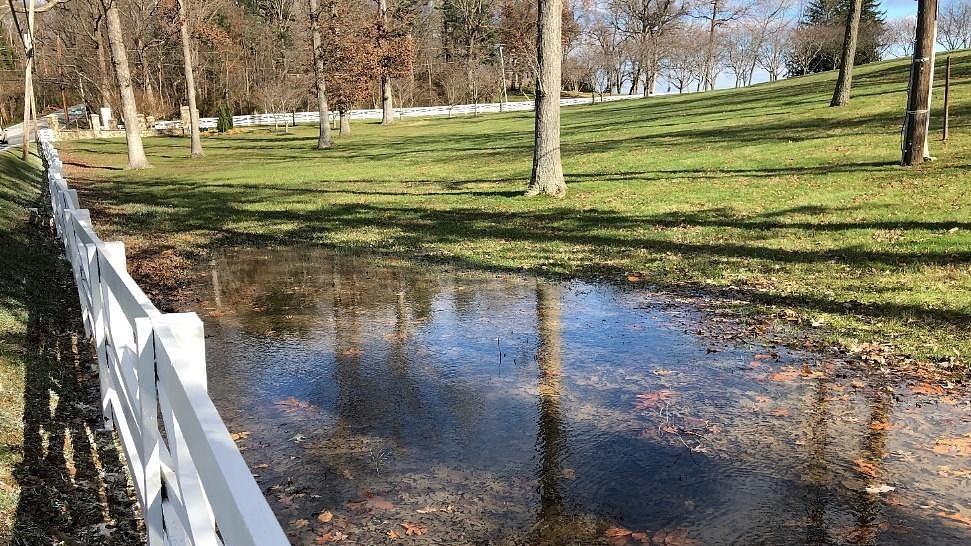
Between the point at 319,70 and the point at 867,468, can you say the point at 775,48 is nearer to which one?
the point at 319,70

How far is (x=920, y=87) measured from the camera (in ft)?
50.1

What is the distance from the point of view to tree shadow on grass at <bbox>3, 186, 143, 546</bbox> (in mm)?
4129

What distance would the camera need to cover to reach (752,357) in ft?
22.8

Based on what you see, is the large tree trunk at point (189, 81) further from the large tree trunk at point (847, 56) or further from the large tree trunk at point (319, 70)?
the large tree trunk at point (847, 56)

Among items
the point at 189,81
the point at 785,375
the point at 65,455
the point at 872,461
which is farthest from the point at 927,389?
the point at 189,81

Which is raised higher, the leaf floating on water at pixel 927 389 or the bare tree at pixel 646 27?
the bare tree at pixel 646 27

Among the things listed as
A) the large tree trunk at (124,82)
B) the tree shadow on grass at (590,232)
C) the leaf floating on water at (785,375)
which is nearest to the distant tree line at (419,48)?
the large tree trunk at (124,82)

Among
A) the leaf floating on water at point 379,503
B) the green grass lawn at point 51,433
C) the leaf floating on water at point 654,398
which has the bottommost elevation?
the leaf floating on water at point 379,503

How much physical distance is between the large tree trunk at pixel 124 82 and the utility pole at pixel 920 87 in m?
25.1

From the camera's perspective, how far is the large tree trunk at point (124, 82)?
27.6m

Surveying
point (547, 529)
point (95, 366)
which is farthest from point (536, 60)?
point (547, 529)

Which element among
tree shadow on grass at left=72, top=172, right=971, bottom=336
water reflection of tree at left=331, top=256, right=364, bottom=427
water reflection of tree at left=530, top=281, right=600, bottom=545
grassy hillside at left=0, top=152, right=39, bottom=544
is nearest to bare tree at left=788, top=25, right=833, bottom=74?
tree shadow on grass at left=72, top=172, right=971, bottom=336

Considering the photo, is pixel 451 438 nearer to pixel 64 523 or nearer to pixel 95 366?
pixel 64 523

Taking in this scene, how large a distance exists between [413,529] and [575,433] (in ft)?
5.28
